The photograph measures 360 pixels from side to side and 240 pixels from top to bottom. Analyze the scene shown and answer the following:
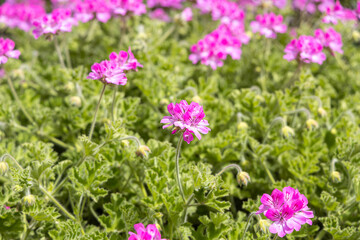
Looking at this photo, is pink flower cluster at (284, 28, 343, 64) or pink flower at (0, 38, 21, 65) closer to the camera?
pink flower at (0, 38, 21, 65)

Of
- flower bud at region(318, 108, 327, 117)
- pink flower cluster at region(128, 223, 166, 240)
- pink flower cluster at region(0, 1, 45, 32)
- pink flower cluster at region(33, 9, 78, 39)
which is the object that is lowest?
flower bud at region(318, 108, 327, 117)

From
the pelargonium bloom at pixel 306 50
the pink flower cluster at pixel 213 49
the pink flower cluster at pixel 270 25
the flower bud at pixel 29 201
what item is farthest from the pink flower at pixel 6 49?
the pink flower cluster at pixel 270 25

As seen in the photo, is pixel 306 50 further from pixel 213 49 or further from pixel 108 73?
pixel 108 73

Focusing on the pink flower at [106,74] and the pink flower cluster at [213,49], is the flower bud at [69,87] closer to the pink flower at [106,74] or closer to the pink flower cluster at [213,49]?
the pink flower at [106,74]

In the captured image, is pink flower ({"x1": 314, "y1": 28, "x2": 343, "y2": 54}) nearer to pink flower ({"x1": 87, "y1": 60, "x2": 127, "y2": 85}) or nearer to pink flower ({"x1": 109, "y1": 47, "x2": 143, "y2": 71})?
pink flower ({"x1": 109, "y1": 47, "x2": 143, "y2": 71})

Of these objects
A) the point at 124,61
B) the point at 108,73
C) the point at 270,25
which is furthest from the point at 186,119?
the point at 270,25

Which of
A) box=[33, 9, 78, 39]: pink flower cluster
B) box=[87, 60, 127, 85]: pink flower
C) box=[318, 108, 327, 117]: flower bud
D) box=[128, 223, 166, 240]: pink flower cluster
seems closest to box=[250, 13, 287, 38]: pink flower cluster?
box=[318, 108, 327, 117]: flower bud

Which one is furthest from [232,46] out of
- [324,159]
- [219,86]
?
[324,159]
